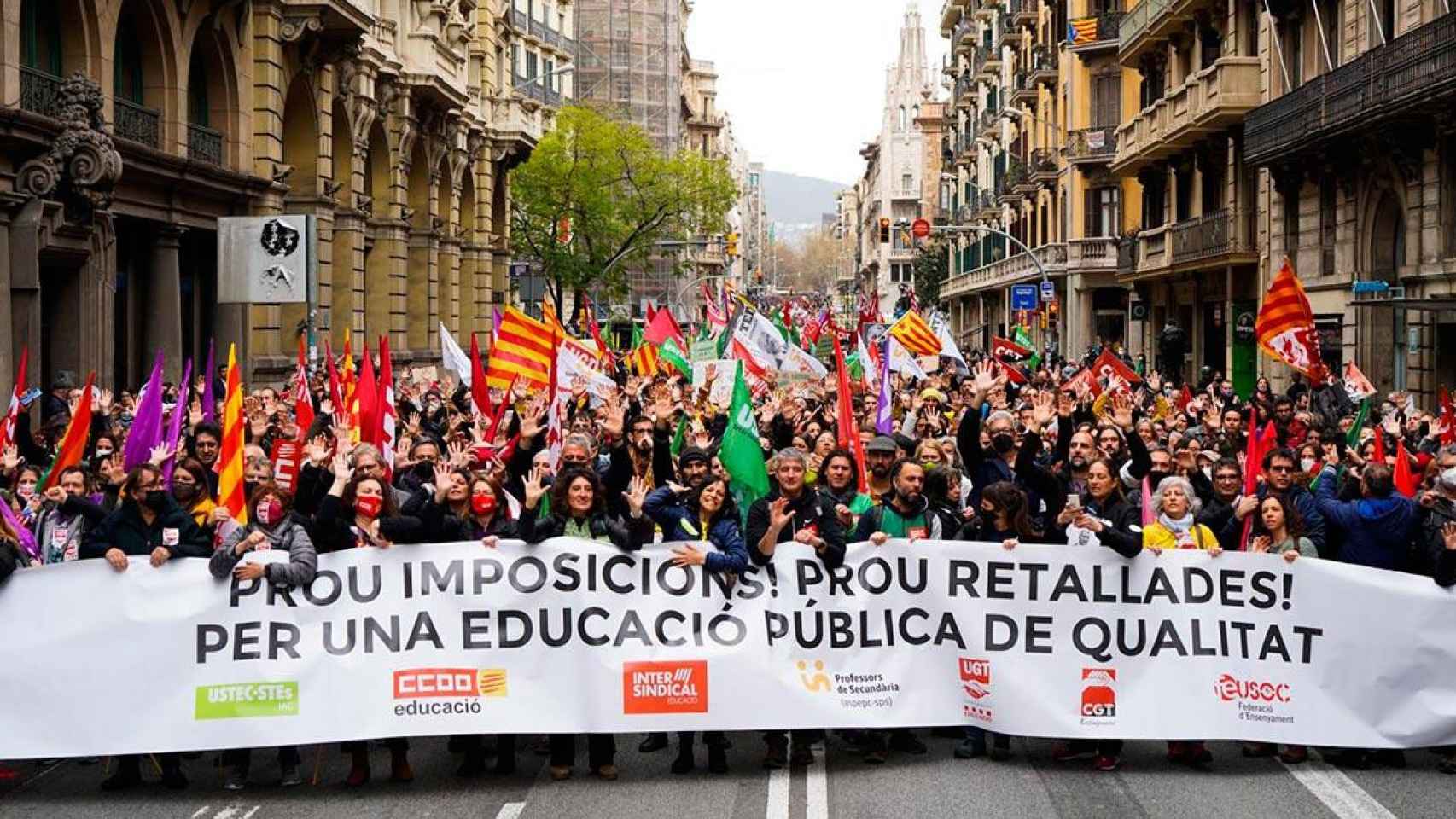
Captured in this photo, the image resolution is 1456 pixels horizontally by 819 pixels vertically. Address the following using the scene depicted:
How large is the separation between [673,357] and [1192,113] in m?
13.3

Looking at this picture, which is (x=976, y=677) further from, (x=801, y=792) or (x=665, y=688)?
(x=665, y=688)

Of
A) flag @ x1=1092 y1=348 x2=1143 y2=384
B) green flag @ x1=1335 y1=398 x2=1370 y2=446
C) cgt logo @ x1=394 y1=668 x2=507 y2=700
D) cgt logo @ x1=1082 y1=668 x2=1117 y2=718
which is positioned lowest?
cgt logo @ x1=1082 y1=668 x2=1117 y2=718

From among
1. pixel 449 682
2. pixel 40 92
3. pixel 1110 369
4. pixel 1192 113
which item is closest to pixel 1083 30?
pixel 1192 113

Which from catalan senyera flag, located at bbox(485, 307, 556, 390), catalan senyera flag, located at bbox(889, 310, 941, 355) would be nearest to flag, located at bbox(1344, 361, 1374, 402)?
catalan senyera flag, located at bbox(889, 310, 941, 355)

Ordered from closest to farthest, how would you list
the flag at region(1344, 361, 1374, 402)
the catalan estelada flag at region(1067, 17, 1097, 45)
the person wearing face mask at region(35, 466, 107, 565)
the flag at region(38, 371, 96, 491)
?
the person wearing face mask at region(35, 466, 107, 565) < the flag at region(38, 371, 96, 491) < the flag at region(1344, 361, 1374, 402) < the catalan estelada flag at region(1067, 17, 1097, 45)

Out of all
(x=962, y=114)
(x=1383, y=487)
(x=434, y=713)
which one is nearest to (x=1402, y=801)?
(x=1383, y=487)

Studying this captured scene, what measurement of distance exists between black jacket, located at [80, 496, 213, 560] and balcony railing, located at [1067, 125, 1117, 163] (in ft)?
144

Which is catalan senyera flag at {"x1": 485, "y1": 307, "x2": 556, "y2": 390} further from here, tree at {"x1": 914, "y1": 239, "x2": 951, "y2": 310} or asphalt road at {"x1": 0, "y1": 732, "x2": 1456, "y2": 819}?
tree at {"x1": 914, "y1": 239, "x2": 951, "y2": 310}

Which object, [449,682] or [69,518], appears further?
[69,518]

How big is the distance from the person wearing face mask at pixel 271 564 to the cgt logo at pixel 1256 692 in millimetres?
4627

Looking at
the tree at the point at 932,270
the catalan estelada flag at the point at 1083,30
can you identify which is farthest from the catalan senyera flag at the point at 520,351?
the tree at the point at 932,270

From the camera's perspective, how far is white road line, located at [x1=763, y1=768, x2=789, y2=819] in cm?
853

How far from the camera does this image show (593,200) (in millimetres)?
66250

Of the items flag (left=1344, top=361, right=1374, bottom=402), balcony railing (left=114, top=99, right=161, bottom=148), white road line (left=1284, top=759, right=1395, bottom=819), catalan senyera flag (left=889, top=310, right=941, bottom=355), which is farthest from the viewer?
balcony railing (left=114, top=99, right=161, bottom=148)
